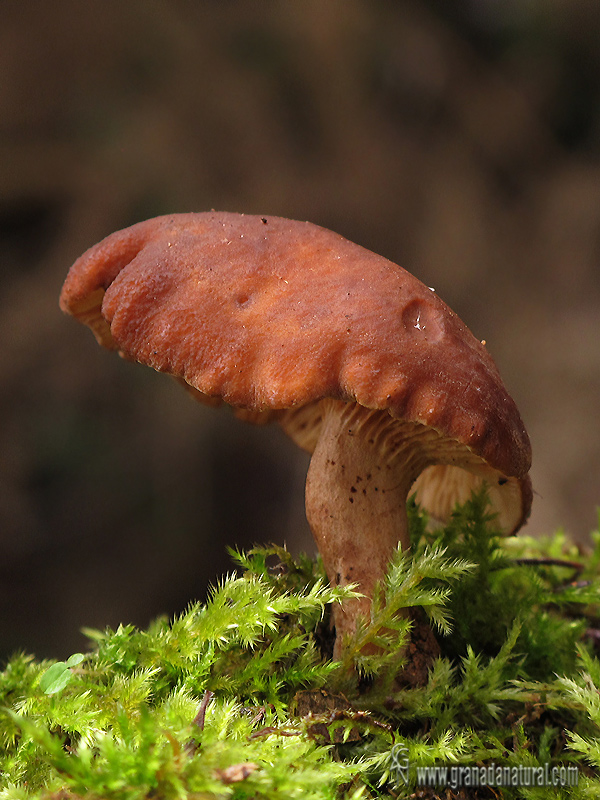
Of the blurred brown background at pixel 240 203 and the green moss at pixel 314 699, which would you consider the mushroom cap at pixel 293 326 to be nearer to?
the green moss at pixel 314 699

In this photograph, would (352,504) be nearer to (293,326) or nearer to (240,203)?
(293,326)

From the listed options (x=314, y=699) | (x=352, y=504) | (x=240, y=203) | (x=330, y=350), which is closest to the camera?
(x=330, y=350)

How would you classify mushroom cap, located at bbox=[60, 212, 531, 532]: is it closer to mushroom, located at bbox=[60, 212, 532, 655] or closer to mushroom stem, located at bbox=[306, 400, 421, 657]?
mushroom, located at bbox=[60, 212, 532, 655]

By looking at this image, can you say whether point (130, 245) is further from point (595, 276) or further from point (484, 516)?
point (595, 276)

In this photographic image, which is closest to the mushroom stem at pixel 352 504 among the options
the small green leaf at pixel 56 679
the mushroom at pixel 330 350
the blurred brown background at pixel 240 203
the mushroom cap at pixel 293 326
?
the mushroom at pixel 330 350

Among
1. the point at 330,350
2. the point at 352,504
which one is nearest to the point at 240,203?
the point at 352,504

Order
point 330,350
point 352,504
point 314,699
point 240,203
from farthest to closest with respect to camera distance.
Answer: point 240,203 < point 352,504 < point 314,699 < point 330,350

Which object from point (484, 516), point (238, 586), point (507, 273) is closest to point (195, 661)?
point (238, 586)
